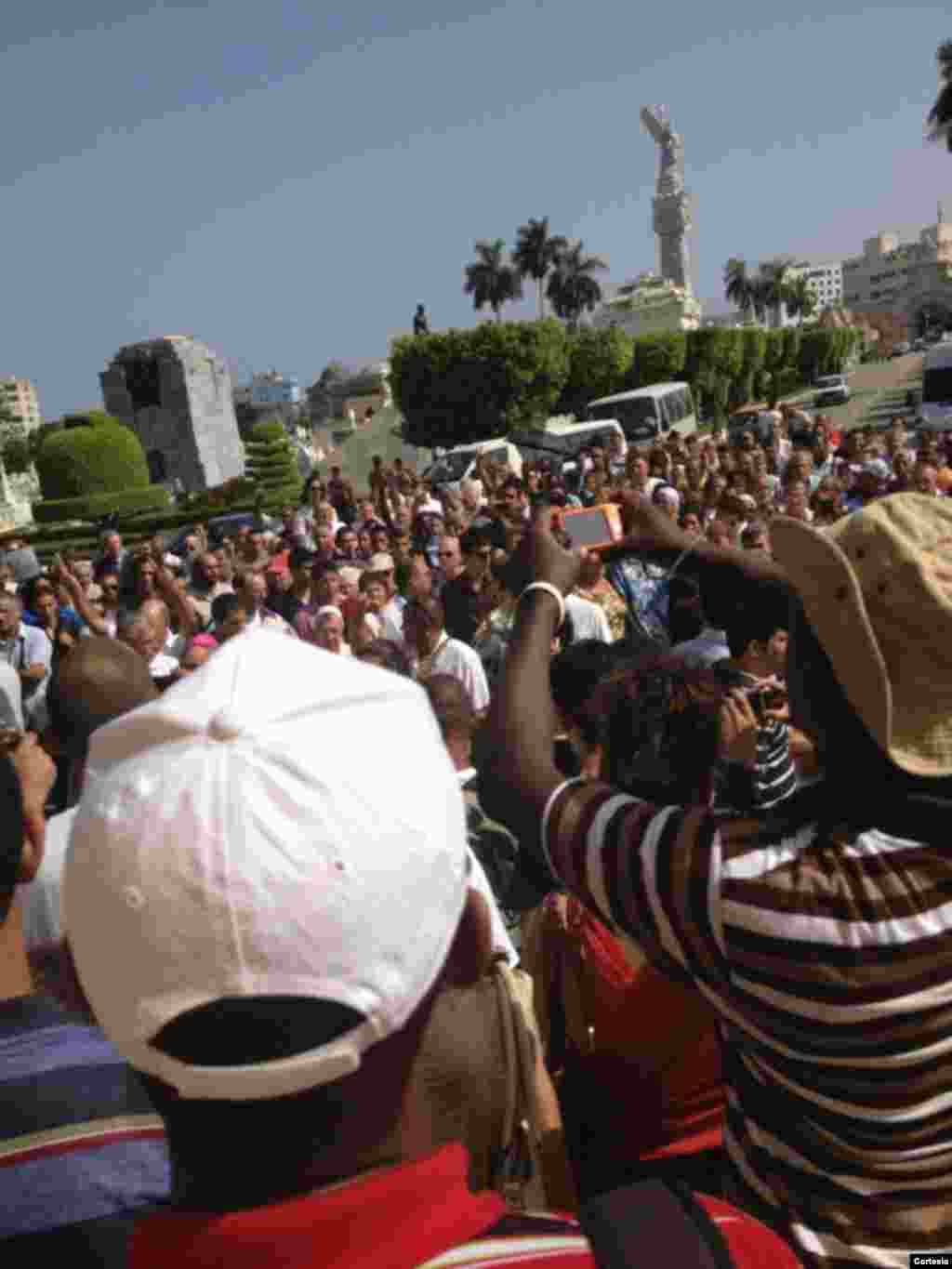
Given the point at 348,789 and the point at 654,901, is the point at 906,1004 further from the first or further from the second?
the point at 348,789

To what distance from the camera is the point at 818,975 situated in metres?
1.19

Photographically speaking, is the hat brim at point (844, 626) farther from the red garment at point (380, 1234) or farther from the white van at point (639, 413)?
the white van at point (639, 413)

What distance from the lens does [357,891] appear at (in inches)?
34.0

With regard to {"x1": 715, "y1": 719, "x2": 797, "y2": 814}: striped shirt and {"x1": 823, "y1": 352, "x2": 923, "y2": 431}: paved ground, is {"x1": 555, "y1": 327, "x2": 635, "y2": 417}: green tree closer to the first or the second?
{"x1": 823, "y1": 352, "x2": 923, "y2": 431}: paved ground

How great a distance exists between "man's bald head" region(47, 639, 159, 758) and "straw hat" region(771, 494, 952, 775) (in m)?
2.29

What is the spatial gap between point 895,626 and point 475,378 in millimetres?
40486

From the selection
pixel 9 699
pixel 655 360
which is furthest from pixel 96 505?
pixel 9 699

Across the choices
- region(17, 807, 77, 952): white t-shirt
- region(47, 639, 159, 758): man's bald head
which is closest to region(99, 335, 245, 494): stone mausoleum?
region(47, 639, 159, 758): man's bald head

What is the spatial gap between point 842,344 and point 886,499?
9178 centimetres

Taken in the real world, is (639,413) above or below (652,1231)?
above

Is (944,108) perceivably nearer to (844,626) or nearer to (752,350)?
(752,350)

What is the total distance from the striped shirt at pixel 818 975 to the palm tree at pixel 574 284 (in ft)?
279

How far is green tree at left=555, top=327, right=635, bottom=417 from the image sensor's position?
4681 centimetres

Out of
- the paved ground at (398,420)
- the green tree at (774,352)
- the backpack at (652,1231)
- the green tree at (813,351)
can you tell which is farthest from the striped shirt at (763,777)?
the green tree at (813,351)
